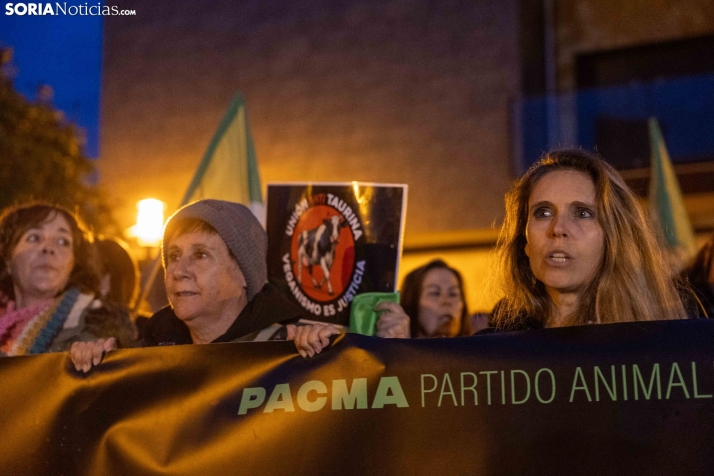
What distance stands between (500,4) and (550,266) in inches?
393

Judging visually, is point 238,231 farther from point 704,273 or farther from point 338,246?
point 704,273

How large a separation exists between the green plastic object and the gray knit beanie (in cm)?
58

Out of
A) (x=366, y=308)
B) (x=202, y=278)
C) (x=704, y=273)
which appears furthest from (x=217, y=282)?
(x=704, y=273)

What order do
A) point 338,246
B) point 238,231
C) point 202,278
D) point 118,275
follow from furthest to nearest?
point 118,275, point 338,246, point 238,231, point 202,278

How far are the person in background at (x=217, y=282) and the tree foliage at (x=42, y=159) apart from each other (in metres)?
7.60

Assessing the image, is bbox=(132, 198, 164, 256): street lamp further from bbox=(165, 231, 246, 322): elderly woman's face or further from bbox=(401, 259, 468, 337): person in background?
bbox=(165, 231, 246, 322): elderly woman's face

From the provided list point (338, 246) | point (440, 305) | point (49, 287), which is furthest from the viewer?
point (440, 305)

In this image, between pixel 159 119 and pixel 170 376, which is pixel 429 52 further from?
pixel 170 376

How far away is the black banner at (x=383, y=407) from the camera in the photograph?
2521 mm

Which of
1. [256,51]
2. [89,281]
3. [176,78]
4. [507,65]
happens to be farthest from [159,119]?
[89,281]

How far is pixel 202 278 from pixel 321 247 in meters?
0.97

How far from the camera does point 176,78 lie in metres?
14.2

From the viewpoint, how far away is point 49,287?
407 centimetres

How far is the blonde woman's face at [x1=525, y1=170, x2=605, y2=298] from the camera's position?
2.79 m
